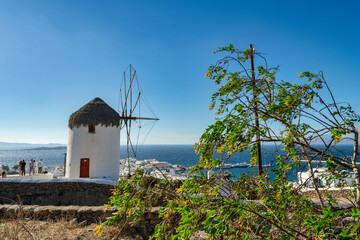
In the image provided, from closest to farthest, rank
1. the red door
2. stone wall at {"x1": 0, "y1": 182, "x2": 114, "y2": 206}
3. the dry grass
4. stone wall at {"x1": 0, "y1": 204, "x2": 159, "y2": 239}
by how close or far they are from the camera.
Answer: the dry grass → stone wall at {"x1": 0, "y1": 204, "x2": 159, "y2": 239} → stone wall at {"x1": 0, "y1": 182, "x2": 114, "y2": 206} → the red door

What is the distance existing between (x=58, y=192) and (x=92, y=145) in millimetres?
3261

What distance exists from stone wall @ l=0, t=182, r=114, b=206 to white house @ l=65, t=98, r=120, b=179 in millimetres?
2237

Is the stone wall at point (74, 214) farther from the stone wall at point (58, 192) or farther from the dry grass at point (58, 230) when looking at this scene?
the stone wall at point (58, 192)

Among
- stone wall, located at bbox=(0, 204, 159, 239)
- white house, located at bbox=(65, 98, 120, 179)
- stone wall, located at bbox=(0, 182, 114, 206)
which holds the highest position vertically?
white house, located at bbox=(65, 98, 120, 179)

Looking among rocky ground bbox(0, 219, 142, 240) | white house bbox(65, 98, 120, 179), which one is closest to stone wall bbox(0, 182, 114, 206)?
white house bbox(65, 98, 120, 179)

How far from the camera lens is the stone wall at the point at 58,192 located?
10.3 m

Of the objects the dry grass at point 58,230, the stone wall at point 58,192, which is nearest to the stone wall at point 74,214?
the dry grass at point 58,230

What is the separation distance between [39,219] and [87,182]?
17.4 ft

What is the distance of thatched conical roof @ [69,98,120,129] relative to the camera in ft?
43.2

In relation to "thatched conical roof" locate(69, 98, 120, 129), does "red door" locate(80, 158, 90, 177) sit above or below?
below

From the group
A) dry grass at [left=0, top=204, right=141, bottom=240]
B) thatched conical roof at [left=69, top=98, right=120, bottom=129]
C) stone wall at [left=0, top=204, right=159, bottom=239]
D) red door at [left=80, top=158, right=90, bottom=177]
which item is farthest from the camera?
thatched conical roof at [left=69, top=98, right=120, bottom=129]

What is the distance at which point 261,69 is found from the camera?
2.77 metres

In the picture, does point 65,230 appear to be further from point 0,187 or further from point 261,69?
point 0,187

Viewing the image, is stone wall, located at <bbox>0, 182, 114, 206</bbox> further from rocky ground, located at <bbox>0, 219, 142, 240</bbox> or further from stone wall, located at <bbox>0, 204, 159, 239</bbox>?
rocky ground, located at <bbox>0, 219, 142, 240</bbox>
